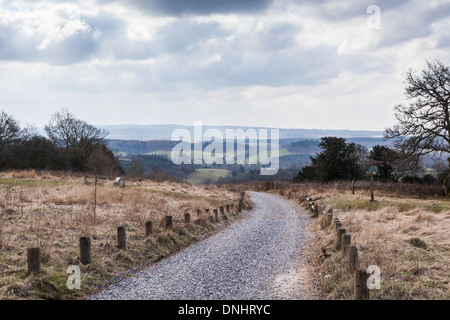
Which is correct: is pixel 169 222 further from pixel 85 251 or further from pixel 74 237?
pixel 85 251

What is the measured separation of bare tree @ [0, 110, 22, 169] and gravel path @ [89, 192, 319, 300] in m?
42.1

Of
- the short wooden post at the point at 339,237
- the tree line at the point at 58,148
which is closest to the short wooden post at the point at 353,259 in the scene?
the short wooden post at the point at 339,237

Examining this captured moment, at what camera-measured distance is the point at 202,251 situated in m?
10.9

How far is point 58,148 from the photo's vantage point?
5244cm

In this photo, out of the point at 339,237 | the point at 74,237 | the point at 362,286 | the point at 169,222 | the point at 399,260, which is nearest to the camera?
the point at 362,286

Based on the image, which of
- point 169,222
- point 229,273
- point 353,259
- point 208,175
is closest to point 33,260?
point 229,273

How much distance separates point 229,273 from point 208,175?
90.3 metres

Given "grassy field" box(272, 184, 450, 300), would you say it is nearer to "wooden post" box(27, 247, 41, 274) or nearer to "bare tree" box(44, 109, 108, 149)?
"wooden post" box(27, 247, 41, 274)

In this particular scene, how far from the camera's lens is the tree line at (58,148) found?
45.9 meters

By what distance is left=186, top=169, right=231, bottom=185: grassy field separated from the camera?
90.1 meters

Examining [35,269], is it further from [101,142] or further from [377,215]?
[101,142]

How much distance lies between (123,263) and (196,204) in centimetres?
1038

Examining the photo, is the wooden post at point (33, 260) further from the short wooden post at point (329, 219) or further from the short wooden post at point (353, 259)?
the short wooden post at point (329, 219)
